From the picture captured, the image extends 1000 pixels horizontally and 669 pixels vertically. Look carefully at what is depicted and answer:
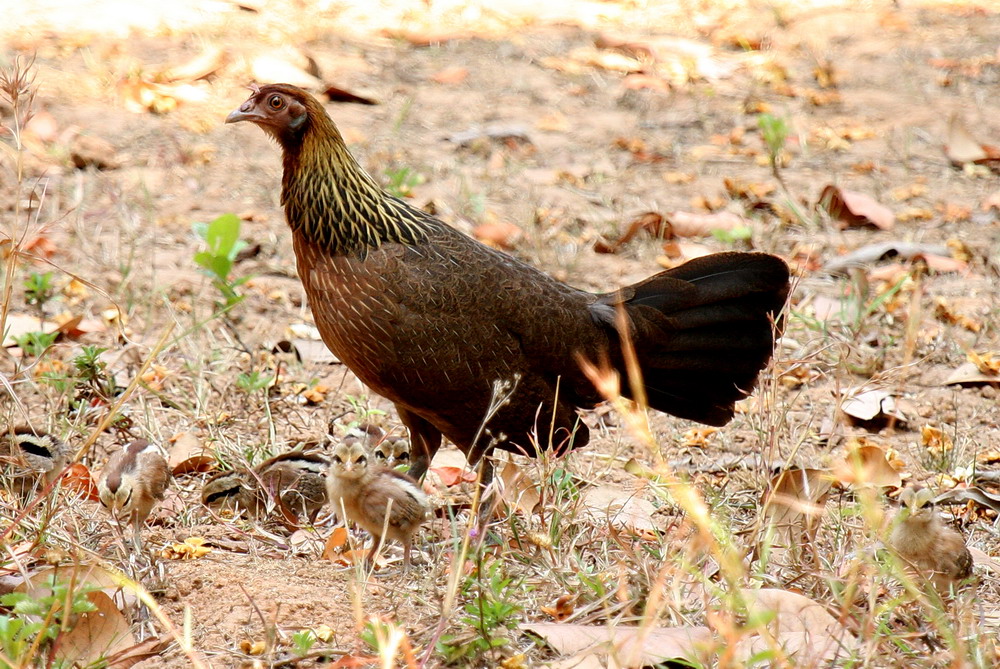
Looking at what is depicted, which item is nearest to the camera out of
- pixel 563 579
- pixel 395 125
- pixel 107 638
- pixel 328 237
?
pixel 107 638

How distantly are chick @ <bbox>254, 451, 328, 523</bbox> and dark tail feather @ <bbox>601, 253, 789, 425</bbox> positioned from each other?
1176mm

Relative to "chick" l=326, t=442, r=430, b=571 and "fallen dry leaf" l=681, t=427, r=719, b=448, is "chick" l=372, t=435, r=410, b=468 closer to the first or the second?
"chick" l=326, t=442, r=430, b=571

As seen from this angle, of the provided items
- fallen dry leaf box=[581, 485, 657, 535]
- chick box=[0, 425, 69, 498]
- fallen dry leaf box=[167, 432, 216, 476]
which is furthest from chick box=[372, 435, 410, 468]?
chick box=[0, 425, 69, 498]

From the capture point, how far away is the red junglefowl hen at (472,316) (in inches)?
152

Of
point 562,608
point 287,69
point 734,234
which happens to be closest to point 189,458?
point 562,608

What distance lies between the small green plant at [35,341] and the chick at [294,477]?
4.15ft

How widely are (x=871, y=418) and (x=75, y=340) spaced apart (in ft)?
11.1

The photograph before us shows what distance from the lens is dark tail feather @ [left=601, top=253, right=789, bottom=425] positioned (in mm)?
4219

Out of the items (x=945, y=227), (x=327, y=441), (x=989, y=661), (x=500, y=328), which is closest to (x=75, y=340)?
(x=327, y=441)

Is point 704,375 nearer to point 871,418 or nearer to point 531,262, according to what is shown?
point 871,418

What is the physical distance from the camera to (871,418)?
4.64 meters

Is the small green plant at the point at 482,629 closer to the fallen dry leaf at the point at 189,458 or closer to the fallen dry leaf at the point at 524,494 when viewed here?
the fallen dry leaf at the point at 524,494

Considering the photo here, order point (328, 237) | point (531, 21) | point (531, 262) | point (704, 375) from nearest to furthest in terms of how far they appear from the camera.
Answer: point (328, 237), point (704, 375), point (531, 262), point (531, 21)

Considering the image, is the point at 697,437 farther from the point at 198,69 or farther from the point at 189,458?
the point at 198,69
